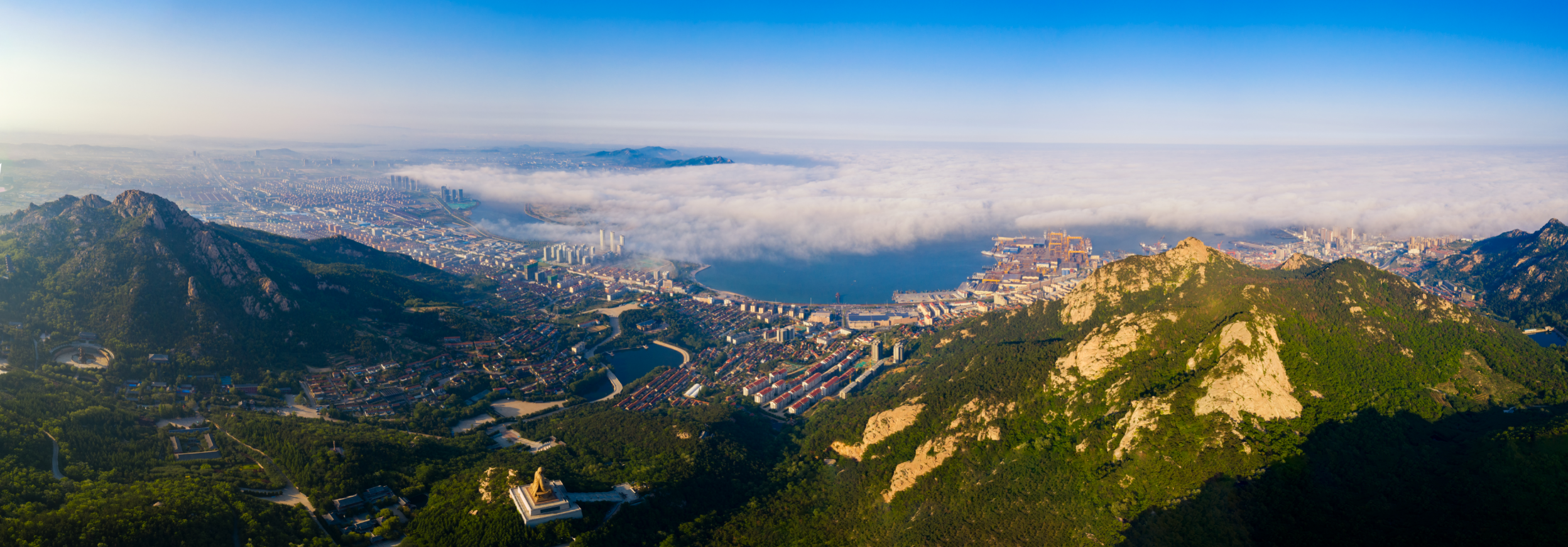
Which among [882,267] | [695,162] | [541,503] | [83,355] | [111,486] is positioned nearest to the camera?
[111,486]

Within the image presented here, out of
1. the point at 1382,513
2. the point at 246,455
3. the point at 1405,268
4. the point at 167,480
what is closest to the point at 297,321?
the point at 246,455

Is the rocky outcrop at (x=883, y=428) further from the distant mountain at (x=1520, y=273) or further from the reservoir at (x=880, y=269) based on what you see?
the distant mountain at (x=1520, y=273)

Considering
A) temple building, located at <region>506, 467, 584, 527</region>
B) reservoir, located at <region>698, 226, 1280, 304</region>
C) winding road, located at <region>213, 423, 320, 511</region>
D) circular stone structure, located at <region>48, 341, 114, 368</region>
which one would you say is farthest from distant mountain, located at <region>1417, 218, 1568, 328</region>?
circular stone structure, located at <region>48, 341, 114, 368</region>

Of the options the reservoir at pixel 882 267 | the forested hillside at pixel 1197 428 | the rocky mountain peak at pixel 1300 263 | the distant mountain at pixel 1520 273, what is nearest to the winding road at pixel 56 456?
the forested hillside at pixel 1197 428

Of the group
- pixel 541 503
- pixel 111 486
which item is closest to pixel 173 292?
pixel 111 486

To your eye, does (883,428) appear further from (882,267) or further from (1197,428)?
(882,267)

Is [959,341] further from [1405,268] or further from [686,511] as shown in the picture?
[1405,268]
